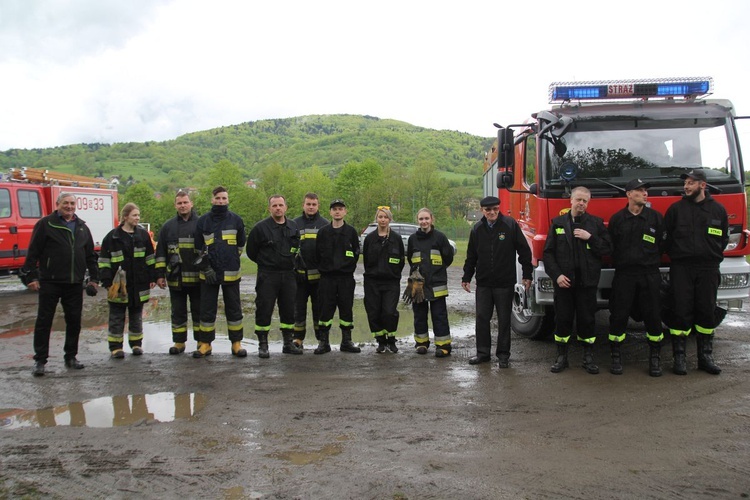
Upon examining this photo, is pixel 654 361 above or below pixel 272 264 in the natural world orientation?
below

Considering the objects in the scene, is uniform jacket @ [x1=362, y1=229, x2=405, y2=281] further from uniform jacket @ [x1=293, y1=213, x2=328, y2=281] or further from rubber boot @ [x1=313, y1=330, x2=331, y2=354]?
rubber boot @ [x1=313, y1=330, x2=331, y2=354]

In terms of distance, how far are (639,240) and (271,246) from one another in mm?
4017

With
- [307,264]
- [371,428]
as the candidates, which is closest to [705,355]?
[371,428]

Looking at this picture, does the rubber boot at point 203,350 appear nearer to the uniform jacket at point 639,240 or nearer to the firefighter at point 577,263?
the firefighter at point 577,263

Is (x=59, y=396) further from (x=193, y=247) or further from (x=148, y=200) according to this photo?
(x=148, y=200)

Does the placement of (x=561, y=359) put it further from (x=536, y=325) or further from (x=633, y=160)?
(x=633, y=160)

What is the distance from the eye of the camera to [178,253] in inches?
268

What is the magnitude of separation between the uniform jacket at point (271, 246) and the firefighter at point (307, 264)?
0.19m

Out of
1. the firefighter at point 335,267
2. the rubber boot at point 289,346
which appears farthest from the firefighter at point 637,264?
the rubber boot at point 289,346

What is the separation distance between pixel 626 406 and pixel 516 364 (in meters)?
1.58

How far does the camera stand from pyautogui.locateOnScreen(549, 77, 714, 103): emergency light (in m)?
6.38

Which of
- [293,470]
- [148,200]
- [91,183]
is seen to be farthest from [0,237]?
[148,200]

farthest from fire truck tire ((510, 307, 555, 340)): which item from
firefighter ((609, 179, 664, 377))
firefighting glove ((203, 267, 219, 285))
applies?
firefighting glove ((203, 267, 219, 285))

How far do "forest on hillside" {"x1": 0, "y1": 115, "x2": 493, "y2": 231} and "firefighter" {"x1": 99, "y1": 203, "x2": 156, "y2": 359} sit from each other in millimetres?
33373
